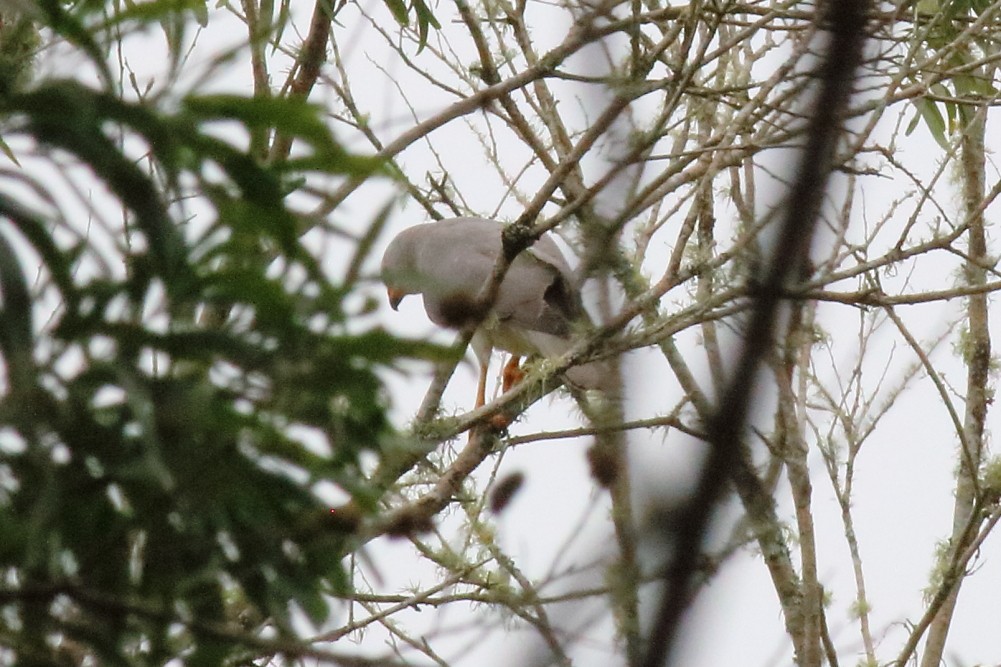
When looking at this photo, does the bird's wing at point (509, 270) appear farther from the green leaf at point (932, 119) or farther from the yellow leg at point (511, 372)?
the green leaf at point (932, 119)

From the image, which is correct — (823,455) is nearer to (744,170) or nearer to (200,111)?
(744,170)

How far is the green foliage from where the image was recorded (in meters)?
0.85

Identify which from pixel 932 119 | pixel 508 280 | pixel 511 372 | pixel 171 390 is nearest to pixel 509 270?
pixel 508 280

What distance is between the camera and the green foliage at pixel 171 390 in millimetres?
847

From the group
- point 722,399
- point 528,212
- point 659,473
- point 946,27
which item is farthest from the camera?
point 946,27

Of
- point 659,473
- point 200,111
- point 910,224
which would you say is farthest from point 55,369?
point 910,224

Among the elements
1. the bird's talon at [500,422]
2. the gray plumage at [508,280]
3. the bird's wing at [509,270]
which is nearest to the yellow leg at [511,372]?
the gray plumage at [508,280]

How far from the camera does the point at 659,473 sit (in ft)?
1.85

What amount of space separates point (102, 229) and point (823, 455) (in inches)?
149

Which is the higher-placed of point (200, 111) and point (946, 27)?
point (946, 27)

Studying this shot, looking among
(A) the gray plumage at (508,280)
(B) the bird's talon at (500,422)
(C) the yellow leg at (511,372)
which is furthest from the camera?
(C) the yellow leg at (511,372)

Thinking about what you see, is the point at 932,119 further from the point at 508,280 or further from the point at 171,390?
the point at 171,390

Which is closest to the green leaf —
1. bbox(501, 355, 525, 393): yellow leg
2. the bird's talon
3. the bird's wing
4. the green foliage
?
the bird's wing

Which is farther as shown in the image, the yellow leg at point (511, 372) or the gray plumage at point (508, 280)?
the yellow leg at point (511, 372)
